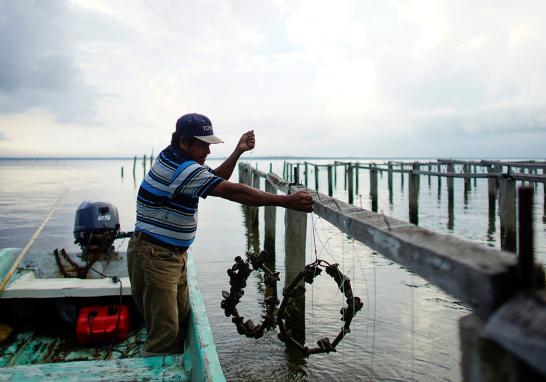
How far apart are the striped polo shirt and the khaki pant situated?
12cm

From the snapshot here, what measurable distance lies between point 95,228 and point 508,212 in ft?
22.9

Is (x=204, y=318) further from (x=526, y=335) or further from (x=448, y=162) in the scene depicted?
(x=448, y=162)

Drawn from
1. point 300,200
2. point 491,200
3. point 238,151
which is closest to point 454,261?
point 300,200

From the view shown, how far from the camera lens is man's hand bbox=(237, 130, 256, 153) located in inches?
152

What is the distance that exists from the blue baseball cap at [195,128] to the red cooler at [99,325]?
7.17 ft

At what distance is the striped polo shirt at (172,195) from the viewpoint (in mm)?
2910

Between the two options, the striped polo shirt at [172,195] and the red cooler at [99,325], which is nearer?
the striped polo shirt at [172,195]

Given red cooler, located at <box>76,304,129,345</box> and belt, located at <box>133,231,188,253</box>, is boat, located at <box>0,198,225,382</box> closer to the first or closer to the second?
red cooler, located at <box>76,304,129,345</box>

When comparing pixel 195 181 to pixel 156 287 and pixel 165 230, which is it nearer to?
pixel 165 230

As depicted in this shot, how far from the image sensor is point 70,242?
520 inches

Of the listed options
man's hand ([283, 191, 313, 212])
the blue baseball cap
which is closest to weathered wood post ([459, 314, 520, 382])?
man's hand ([283, 191, 313, 212])

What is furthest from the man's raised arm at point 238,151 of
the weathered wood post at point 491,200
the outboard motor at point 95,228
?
the weathered wood post at point 491,200

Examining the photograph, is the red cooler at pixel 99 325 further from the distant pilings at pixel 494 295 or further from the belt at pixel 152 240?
the distant pilings at pixel 494 295

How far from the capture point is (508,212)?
26.0ft
